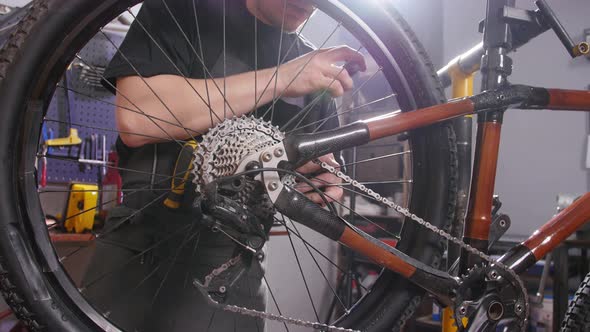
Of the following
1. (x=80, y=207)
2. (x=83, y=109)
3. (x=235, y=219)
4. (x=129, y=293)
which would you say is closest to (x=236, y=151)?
(x=235, y=219)

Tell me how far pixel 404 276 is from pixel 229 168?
11.7 inches

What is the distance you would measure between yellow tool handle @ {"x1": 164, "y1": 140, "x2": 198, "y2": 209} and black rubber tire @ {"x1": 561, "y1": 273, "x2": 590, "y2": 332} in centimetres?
66

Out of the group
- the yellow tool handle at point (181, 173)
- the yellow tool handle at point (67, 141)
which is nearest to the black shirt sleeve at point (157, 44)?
the yellow tool handle at point (181, 173)

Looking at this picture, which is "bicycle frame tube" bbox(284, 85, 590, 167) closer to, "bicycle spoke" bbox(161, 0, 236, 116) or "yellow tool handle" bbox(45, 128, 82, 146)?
"bicycle spoke" bbox(161, 0, 236, 116)

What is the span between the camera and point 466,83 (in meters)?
0.96

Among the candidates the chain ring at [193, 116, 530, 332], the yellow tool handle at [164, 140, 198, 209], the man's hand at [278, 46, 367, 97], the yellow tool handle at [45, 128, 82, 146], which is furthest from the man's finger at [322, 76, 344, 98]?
the yellow tool handle at [45, 128, 82, 146]

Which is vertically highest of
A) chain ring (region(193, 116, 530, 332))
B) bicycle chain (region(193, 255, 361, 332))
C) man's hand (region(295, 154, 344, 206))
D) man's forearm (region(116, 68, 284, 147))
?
man's forearm (region(116, 68, 284, 147))

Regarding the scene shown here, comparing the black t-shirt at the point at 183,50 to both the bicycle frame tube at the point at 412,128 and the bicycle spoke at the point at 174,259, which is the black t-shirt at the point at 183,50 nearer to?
the bicycle spoke at the point at 174,259

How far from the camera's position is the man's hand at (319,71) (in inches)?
28.6

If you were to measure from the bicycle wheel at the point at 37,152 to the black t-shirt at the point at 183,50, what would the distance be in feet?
0.29

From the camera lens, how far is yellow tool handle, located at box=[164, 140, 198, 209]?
2.47ft

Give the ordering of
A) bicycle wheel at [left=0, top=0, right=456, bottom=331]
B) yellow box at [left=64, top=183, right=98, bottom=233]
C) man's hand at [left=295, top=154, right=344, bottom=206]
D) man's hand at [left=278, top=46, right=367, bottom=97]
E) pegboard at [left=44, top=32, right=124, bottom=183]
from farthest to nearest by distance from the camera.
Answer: pegboard at [left=44, top=32, right=124, bottom=183] < yellow box at [left=64, top=183, right=98, bottom=233] < man's hand at [left=295, top=154, right=344, bottom=206] < man's hand at [left=278, top=46, right=367, bottom=97] < bicycle wheel at [left=0, top=0, right=456, bottom=331]

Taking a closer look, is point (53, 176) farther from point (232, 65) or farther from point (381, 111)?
point (381, 111)

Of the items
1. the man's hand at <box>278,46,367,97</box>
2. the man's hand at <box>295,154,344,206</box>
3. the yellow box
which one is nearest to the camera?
the man's hand at <box>278,46,367,97</box>
